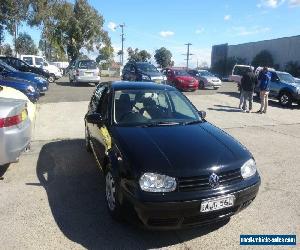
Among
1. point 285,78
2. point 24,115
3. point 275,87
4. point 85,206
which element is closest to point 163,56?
point 285,78

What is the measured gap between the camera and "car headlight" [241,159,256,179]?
13.2 feet

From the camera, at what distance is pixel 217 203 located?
3691mm

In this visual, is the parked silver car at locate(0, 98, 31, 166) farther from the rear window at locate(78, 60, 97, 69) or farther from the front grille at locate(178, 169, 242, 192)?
the rear window at locate(78, 60, 97, 69)

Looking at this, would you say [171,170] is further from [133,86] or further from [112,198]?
[133,86]

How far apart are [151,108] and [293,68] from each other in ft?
141

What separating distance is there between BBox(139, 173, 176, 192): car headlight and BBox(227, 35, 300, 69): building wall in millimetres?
46769

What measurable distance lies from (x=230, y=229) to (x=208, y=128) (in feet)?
4.61

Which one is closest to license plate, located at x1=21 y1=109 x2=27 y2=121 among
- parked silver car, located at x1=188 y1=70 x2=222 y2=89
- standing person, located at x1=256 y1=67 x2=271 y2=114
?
standing person, located at x1=256 y1=67 x2=271 y2=114

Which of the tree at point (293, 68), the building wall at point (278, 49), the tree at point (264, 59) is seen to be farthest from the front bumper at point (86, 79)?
the tree at point (264, 59)

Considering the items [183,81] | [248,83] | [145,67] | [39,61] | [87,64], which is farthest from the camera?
[39,61]

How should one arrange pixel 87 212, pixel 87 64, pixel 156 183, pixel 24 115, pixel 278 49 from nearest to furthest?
1. pixel 156 183
2. pixel 87 212
3. pixel 24 115
4. pixel 87 64
5. pixel 278 49

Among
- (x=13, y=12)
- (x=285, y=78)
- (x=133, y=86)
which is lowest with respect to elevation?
(x=285, y=78)

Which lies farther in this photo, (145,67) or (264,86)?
(145,67)

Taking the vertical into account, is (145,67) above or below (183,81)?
above
